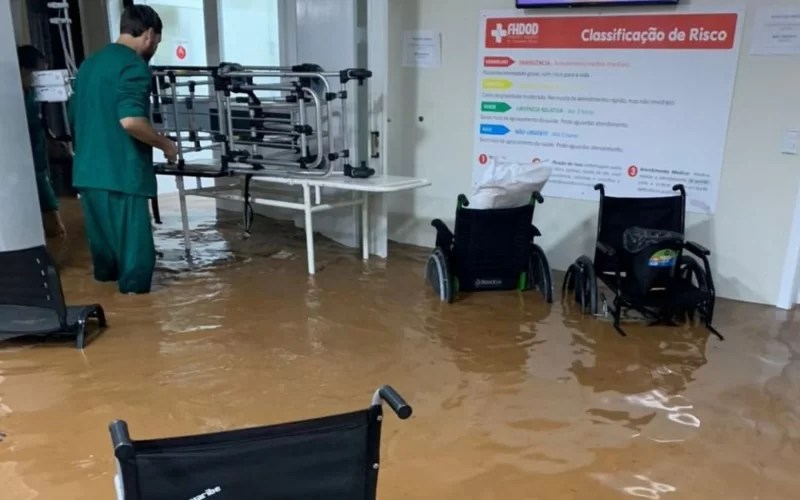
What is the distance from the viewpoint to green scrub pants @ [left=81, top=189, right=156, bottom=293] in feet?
12.2

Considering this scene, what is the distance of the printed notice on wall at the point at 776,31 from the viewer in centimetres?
348

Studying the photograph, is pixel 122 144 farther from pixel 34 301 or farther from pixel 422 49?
pixel 422 49

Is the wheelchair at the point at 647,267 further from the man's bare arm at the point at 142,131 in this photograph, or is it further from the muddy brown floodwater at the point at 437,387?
the man's bare arm at the point at 142,131

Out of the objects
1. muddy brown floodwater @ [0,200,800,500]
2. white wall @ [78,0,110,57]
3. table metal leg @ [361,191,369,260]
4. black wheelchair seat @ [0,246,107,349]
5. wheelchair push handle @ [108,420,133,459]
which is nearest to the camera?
wheelchair push handle @ [108,420,133,459]

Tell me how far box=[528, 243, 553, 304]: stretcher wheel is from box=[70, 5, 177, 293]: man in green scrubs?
2.32 meters

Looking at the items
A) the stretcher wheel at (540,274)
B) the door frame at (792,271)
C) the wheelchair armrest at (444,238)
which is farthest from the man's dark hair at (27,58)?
the door frame at (792,271)

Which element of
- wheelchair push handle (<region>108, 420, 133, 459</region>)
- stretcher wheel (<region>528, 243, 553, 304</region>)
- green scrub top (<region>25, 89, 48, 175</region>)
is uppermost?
green scrub top (<region>25, 89, 48, 175</region>)

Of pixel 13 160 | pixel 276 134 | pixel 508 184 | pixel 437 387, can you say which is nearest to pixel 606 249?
pixel 508 184

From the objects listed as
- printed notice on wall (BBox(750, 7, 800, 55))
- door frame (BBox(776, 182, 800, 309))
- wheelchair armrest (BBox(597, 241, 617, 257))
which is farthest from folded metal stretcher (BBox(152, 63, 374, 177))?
door frame (BBox(776, 182, 800, 309))

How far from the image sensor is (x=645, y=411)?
2.64 meters

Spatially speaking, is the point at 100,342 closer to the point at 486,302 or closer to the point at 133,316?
the point at 133,316

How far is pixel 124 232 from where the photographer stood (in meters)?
3.75

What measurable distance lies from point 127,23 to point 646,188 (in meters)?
3.23

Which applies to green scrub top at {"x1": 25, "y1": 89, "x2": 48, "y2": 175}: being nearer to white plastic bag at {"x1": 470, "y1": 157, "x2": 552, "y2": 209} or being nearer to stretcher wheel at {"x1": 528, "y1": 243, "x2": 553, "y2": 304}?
white plastic bag at {"x1": 470, "y1": 157, "x2": 552, "y2": 209}
